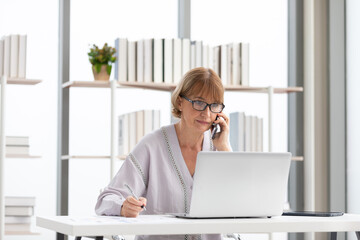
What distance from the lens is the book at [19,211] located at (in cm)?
397

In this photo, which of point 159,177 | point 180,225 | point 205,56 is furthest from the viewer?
point 205,56

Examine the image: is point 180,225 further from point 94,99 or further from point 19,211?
point 94,99

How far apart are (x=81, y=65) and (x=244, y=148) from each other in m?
1.25

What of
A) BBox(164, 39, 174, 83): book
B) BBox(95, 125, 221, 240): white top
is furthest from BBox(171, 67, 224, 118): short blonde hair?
BBox(164, 39, 174, 83): book

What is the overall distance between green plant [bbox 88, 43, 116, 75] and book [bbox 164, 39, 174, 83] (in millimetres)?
344

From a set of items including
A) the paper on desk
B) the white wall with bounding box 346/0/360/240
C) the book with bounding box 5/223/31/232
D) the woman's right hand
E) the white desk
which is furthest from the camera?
the white wall with bounding box 346/0/360/240

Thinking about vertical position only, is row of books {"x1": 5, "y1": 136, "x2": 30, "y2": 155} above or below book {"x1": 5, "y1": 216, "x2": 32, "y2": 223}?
above

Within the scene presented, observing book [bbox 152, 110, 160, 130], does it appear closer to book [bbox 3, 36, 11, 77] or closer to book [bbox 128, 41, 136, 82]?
book [bbox 128, 41, 136, 82]

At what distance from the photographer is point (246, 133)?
14.8 feet

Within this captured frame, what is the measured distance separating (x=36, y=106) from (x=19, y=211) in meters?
0.72

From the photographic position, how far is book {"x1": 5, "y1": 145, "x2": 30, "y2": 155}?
399 centimetres

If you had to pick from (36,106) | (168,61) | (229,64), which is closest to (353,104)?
(229,64)

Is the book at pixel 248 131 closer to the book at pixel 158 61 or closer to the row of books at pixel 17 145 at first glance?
the book at pixel 158 61

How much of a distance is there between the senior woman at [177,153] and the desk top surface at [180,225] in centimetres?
26
